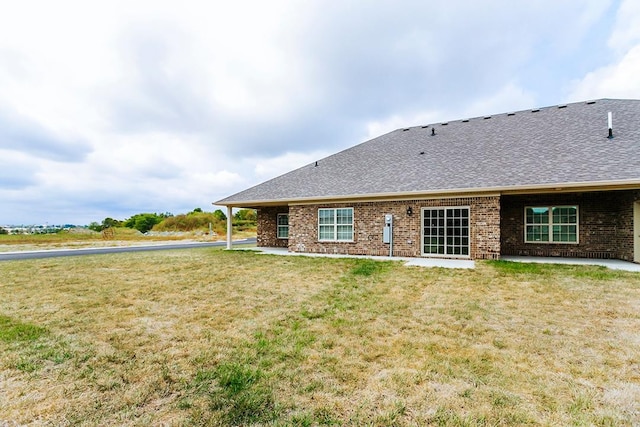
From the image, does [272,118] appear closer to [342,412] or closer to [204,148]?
[204,148]

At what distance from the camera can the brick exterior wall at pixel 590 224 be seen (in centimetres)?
1009

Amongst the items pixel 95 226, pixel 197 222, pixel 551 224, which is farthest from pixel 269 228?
pixel 95 226

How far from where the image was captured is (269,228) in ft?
58.5

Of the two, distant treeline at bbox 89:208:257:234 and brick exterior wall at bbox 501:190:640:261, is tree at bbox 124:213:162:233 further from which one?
brick exterior wall at bbox 501:190:640:261

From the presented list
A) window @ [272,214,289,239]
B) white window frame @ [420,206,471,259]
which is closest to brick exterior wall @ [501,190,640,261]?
white window frame @ [420,206,471,259]

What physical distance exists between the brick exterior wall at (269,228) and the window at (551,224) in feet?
37.9

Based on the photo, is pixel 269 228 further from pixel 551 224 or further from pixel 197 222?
pixel 197 222

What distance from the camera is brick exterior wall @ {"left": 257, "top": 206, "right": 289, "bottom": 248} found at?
1764 centimetres

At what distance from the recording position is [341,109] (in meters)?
17.5

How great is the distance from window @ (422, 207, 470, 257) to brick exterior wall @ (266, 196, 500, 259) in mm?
250

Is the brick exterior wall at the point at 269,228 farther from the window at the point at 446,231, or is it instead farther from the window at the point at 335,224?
the window at the point at 446,231

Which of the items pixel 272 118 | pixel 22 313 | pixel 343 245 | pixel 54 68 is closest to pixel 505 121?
pixel 343 245

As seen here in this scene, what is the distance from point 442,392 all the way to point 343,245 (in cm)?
1025

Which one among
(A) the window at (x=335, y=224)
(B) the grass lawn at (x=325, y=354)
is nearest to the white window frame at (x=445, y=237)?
(A) the window at (x=335, y=224)
